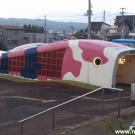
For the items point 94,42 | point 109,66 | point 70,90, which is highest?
point 94,42

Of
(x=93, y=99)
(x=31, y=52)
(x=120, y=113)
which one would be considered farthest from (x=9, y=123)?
(x=31, y=52)

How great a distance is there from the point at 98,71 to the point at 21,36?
49.5 meters

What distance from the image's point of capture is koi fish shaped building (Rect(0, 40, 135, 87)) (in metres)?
22.4

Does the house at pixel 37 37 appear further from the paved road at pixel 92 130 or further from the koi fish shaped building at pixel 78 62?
the paved road at pixel 92 130

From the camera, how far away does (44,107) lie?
16.6 metres

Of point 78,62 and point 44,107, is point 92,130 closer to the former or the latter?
point 44,107

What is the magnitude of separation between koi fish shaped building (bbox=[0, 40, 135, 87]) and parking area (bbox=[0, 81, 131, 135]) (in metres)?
2.02

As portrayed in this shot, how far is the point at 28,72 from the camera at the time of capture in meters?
28.2

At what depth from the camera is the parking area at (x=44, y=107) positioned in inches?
452

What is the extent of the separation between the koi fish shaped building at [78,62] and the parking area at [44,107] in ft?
6.61

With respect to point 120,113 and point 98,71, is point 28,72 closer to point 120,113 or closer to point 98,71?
point 98,71

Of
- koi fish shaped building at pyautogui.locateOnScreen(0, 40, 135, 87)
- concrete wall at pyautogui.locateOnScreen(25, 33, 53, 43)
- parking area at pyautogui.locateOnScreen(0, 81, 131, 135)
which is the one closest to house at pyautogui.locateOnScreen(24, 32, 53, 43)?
concrete wall at pyautogui.locateOnScreen(25, 33, 53, 43)

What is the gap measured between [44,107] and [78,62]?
8047mm

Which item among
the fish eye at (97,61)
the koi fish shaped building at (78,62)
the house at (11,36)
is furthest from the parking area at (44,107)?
the house at (11,36)
